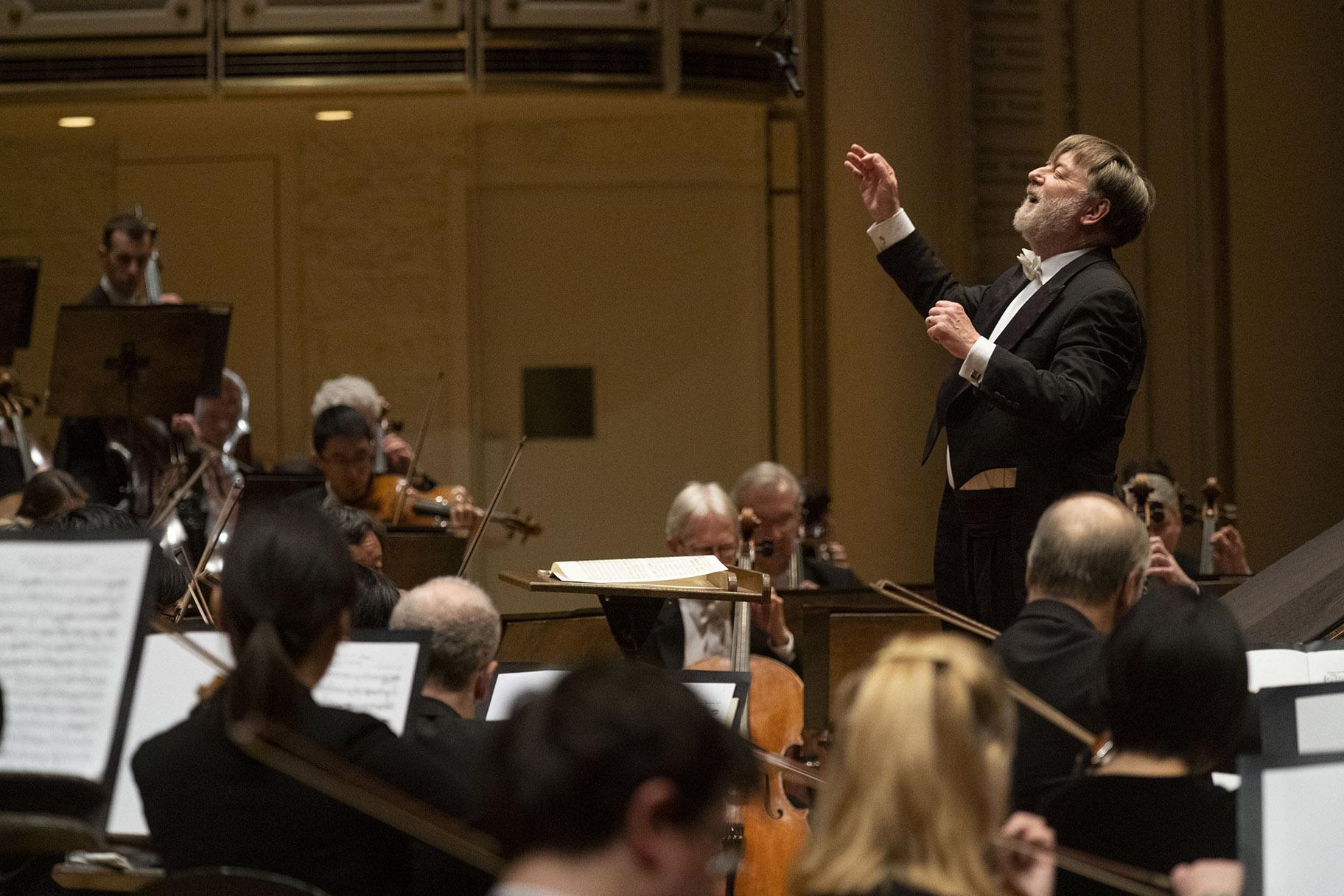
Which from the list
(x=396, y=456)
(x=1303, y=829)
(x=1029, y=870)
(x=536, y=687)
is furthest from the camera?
(x=396, y=456)

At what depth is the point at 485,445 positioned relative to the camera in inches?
343

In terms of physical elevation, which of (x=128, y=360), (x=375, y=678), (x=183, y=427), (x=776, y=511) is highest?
(x=128, y=360)

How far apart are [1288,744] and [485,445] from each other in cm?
666

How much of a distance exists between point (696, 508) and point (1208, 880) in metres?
3.27

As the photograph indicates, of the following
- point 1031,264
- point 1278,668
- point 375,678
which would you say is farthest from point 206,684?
point 1031,264

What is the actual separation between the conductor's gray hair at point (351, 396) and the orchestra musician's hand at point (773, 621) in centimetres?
238

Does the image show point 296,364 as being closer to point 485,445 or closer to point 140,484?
point 485,445

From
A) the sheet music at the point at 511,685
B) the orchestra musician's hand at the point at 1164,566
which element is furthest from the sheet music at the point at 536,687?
Result: the orchestra musician's hand at the point at 1164,566

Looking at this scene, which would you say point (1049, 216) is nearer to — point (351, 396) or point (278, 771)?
point (278, 771)

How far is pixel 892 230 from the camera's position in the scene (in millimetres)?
3795

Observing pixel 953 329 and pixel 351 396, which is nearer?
pixel 953 329

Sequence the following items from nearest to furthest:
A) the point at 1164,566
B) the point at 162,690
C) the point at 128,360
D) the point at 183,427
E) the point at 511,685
A: the point at 162,690, the point at 511,685, the point at 1164,566, the point at 128,360, the point at 183,427

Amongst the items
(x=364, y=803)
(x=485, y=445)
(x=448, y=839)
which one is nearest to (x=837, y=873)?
(x=448, y=839)

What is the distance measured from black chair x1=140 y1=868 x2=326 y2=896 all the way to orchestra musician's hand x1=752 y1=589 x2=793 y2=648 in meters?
2.93
